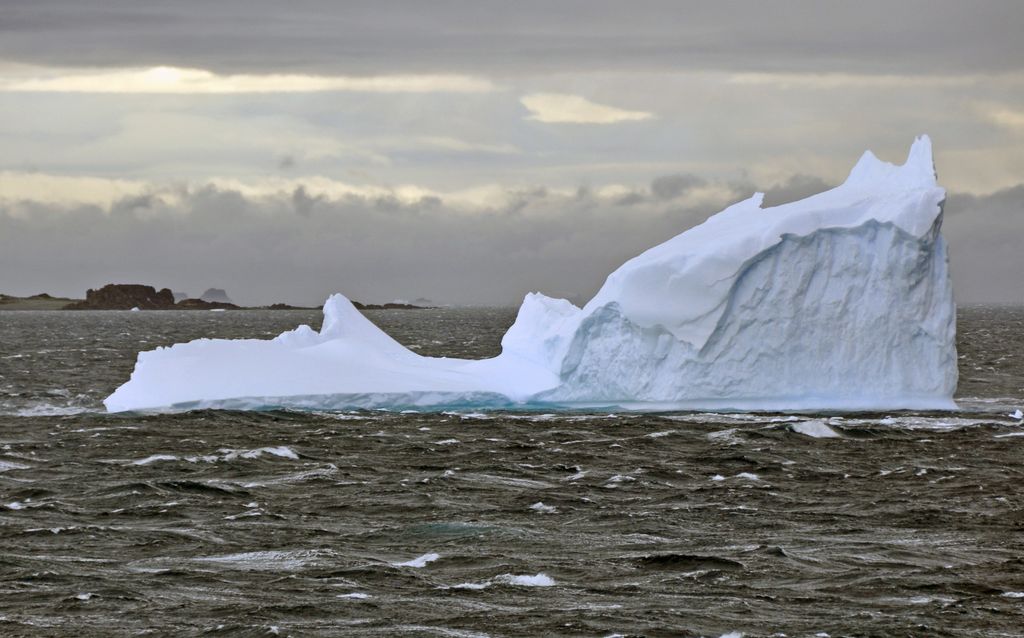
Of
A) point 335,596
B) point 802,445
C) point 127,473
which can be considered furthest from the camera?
point 802,445

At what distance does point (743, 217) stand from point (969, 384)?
1116 centimetres

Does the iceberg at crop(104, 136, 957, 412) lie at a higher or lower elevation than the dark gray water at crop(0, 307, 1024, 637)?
higher

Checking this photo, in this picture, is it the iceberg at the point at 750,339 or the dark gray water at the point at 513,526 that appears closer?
the dark gray water at the point at 513,526

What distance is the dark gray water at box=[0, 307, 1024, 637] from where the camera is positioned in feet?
40.8

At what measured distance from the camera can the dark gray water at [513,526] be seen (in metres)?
12.4

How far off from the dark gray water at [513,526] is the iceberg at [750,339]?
5.27ft

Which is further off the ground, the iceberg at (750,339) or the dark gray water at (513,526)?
the iceberg at (750,339)

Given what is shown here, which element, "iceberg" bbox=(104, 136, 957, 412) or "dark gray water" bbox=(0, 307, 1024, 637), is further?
"iceberg" bbox=(104, 136, 957, 412)

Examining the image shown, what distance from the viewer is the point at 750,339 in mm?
30266

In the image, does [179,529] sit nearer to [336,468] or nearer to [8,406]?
[336,468]

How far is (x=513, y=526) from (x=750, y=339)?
1481 centimetres

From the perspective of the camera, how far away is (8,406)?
3294cm

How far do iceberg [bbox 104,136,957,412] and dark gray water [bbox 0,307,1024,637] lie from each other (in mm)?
1606

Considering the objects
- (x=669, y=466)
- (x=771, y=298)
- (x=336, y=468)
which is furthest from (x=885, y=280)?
(x=336, y=468)
